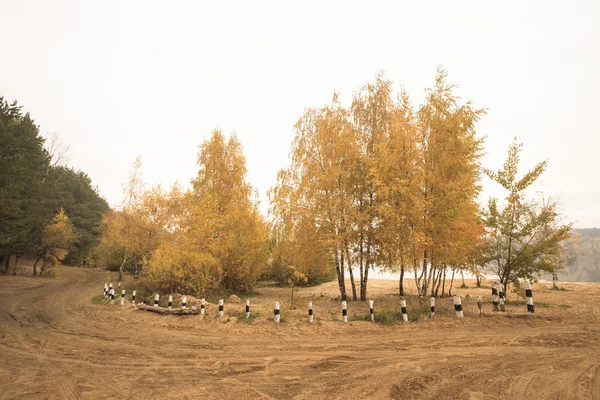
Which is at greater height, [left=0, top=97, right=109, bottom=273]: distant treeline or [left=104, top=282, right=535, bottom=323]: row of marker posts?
[left=0, top=97, right=109, bottom=273]: distant treeline

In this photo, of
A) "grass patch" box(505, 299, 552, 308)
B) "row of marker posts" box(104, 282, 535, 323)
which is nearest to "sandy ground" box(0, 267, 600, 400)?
"row of marker posts" box(104, 282, 535, 323)

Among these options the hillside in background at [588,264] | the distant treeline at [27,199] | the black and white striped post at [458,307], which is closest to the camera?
the black and white striped post at [458,307]

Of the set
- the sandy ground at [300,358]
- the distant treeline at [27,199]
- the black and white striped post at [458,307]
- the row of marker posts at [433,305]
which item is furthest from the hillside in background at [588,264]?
the distant treeline at [27,199]

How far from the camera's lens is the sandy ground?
568 cm

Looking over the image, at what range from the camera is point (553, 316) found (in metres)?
11.7

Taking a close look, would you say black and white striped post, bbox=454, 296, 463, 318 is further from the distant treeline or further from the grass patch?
the distant treeline

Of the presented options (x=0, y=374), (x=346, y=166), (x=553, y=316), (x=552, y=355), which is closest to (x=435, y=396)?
(x=552, y=355)

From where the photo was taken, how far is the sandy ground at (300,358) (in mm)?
5680

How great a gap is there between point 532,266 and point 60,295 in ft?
94.9

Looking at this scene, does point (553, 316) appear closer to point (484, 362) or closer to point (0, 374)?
point (484, 362)

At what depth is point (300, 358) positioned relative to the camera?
7.62 m

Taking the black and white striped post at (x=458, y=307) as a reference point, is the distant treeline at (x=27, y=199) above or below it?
above

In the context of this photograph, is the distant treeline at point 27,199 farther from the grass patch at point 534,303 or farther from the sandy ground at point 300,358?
the grass patch at point 534,303

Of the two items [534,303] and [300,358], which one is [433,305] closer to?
[300,358]
